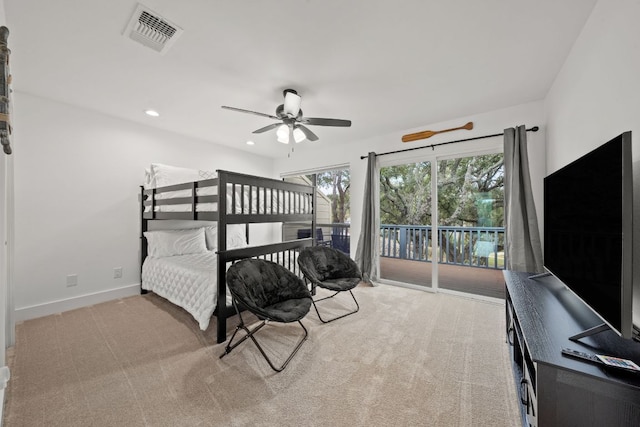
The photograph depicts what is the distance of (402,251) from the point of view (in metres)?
4.35

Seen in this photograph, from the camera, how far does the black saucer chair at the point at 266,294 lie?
181 centimetres

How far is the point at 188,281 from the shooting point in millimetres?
2510

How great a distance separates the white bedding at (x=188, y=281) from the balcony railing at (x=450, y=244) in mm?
2922

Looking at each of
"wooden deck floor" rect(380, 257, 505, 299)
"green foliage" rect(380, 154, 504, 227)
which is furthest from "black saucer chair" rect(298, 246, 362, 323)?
"green foliage" rect(380, 154, 504, 227)

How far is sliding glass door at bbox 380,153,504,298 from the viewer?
3205 mm

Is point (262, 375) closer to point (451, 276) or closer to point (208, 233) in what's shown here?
point (208, 233)

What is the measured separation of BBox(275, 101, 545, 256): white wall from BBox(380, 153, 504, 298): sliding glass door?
20cm

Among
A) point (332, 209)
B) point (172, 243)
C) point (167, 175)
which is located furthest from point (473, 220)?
point (167, 175)

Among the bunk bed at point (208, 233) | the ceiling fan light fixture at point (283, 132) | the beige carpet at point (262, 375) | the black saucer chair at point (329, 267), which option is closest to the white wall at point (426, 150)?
the bunk bed at point (208, 233)

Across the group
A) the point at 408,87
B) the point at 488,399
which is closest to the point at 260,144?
the point at 408,87

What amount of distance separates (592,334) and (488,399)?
757 millimetres

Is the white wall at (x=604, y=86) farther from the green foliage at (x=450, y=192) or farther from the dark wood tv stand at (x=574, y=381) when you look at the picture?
the green foliage at (x=450, y=192)

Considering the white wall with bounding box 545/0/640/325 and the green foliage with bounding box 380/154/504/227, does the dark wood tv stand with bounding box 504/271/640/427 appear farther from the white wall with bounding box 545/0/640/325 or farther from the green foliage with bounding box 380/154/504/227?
the green foliage with bounding box 380/154/504/227

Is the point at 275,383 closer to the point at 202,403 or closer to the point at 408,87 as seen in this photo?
the point at 202,403
